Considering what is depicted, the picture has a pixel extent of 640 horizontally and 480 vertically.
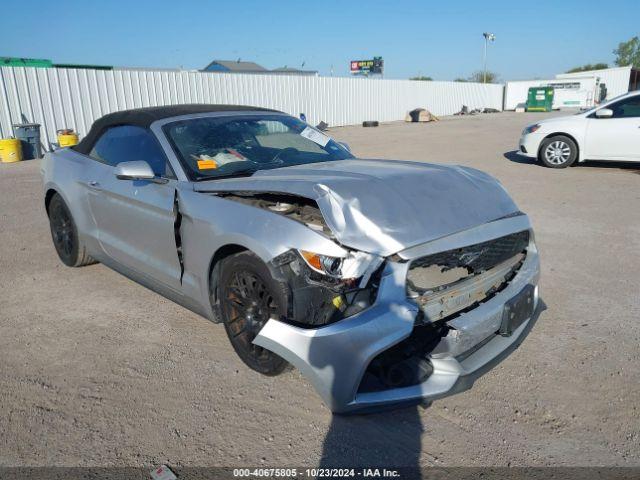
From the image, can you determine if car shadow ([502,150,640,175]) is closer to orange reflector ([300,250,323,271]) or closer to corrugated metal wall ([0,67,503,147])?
orange reflector ([300,250,323,271])

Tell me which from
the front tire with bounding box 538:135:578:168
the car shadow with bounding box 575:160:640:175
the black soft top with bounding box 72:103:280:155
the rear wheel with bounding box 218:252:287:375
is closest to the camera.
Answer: the rear wheel with bounding box 218:252:287:375

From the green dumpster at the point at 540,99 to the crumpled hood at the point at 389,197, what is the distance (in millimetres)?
41364

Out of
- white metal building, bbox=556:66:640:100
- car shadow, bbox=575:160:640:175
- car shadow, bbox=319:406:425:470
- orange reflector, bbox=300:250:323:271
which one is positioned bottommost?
car shadow, bbox=319:406:425:470

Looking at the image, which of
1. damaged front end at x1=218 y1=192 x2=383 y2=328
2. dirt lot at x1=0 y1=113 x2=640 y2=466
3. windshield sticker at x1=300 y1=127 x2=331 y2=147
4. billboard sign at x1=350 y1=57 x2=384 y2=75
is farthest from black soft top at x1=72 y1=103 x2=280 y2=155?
billboard sign at x1=350 y1=57 x2=384 y2=75

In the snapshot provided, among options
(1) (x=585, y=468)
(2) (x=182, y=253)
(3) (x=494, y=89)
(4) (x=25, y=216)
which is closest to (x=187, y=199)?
(2) (x=182, y=253)

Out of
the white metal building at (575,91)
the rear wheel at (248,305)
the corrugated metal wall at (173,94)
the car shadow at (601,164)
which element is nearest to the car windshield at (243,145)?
the rear wheel at (248,305)

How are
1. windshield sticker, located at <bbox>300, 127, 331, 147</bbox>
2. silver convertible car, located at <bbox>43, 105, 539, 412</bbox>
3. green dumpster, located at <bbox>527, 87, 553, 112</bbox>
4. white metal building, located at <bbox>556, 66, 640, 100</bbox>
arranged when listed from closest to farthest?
silver convertible car, located at <bbox>43, 105, 539, 412</bbox> < windshield sticker, located at <bbox>300, 127, 331, 147</bbox> < green dumpster, located at <bbox>527, 87, 553, 112</bbox> < white metal building, located at <bbox>556, 66, 640, 100</bbox>

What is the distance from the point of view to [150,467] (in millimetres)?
2303

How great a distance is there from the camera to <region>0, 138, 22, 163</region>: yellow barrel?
13539 millimetres

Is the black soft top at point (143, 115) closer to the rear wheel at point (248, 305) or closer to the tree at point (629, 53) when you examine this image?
the rear wheel at point (248, 305)

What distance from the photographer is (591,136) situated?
10320 mm

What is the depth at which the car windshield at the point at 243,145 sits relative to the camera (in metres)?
3.52

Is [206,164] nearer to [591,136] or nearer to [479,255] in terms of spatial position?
[479,255]

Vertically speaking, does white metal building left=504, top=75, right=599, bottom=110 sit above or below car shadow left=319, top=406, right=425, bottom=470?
above
